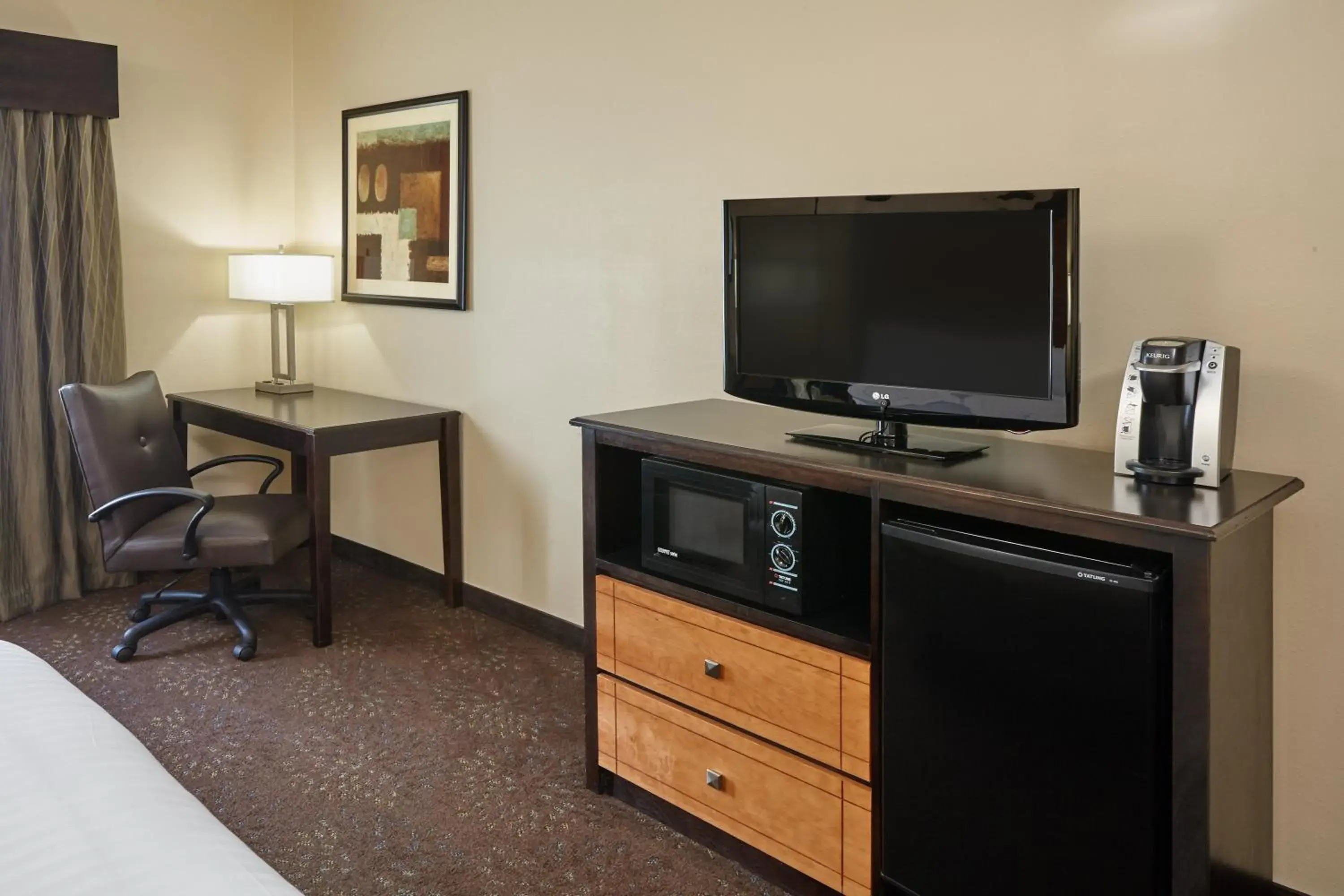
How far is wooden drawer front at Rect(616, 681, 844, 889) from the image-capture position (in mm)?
2221

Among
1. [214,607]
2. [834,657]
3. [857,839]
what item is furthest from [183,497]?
[857,839]

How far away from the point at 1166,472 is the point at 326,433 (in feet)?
9.01

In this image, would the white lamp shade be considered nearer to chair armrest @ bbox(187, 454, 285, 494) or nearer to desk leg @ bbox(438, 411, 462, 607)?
chair armrest @ bbox(187, 454, 285, 494)

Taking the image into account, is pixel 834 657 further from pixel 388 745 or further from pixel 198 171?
pixel 198 171

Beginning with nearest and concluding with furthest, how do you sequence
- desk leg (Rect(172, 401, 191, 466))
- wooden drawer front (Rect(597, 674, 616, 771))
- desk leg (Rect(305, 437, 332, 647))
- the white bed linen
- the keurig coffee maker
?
the white bed linen → the keurig coffee maker → wooden drawer front (Rect(597, 674, 616, 771)) → desk leg (Rect(305, 437, 332, 647)) → desk leg (Rect(172, 401, 191, 466))

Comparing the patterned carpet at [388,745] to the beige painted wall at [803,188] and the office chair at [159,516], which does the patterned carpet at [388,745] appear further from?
the beige painted wall at [803,188]

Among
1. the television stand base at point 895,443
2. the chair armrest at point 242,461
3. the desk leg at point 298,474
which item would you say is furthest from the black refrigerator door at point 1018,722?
the desk leg at point 298,474

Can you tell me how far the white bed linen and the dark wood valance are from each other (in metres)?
3.07

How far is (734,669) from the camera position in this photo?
2.36 metres

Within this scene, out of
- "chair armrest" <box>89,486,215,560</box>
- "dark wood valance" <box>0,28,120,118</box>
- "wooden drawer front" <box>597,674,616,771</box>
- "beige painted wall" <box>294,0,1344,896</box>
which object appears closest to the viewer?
"beige painted wall" <box>294,0,1344,896</box>

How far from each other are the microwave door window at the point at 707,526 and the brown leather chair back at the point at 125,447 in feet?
6.91

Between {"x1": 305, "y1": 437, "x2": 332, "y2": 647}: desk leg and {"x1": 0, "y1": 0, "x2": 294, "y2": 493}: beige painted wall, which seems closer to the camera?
{"x1": 305, "y1": 437, "x2": 332, "y2": 647}: desk leg

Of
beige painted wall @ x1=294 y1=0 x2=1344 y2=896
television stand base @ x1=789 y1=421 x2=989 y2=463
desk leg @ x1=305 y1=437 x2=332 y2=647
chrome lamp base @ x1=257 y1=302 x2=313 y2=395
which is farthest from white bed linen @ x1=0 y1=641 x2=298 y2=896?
chrome lamp base @ x1=257 y1=302 x2=313 y2=395

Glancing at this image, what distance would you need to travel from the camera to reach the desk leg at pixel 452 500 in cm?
409
